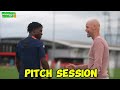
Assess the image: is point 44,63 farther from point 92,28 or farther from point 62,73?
point 92,28

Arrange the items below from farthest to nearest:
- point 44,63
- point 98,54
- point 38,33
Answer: point 38,33 < point 44,63 < point 98,54

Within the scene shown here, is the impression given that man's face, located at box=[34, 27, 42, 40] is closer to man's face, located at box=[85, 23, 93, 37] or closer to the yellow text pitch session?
the yellow text pitch session

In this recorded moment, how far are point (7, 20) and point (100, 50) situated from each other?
1.25 meters

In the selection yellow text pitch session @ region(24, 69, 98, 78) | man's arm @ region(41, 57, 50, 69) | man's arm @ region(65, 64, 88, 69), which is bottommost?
yellow text pitch session @ region(24, 69, 98, 78)

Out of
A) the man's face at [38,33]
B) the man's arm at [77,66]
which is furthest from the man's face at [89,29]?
the man's face at [38,33]

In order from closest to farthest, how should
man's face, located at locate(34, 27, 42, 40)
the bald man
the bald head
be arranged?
the bald man
the bald head
man's face, located at locate(34, 27, 42, 40)

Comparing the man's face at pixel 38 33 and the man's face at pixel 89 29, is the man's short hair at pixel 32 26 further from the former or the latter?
the man's face at pixel 89 29

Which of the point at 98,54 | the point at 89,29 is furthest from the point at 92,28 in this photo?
the point at 98,54

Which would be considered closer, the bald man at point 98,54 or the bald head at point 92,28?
the bald man at point 98,54

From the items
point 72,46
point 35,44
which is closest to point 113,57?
point 72,46

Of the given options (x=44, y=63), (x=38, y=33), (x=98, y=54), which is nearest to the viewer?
(x=98, y=54)

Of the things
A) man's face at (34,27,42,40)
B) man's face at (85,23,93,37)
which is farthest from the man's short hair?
man's face at (85,23,93,37)

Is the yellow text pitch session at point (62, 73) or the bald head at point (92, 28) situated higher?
the bald head at point (92, 28)
